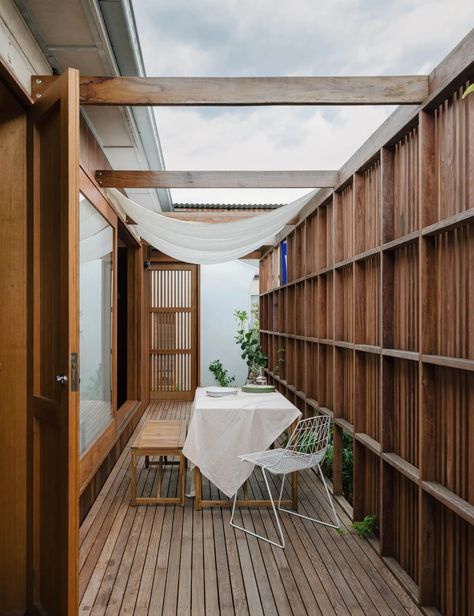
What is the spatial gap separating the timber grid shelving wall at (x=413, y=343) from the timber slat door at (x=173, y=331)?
509 cm

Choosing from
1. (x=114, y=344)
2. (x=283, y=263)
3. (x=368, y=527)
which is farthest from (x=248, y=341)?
(x=368, y=527)

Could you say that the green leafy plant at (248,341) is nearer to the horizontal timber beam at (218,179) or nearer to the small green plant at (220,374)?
the small green plant at (220,374)

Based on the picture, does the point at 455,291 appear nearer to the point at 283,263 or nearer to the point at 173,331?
the point at 283,263

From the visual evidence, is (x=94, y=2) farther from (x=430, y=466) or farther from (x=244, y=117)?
(x=244, y=117)

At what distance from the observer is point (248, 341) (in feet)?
28.3

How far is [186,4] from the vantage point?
159 inches

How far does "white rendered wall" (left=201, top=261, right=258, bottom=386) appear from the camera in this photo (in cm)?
977

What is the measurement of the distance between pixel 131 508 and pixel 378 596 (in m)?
1.98

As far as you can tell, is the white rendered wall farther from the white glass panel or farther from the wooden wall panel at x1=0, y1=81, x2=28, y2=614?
the wooden wall panel at x1=0, y1=81, x2=28, y2=614

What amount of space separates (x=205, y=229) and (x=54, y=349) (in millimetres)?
2549

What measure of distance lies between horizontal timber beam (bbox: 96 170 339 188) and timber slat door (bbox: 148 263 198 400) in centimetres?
521

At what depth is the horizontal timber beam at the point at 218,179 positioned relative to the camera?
418 centimetres

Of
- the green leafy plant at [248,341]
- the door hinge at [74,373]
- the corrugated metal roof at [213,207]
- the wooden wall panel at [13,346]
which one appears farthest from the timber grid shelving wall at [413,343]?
the corrugated metal roof at [213,207]

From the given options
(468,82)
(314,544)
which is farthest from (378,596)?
(468,82)
